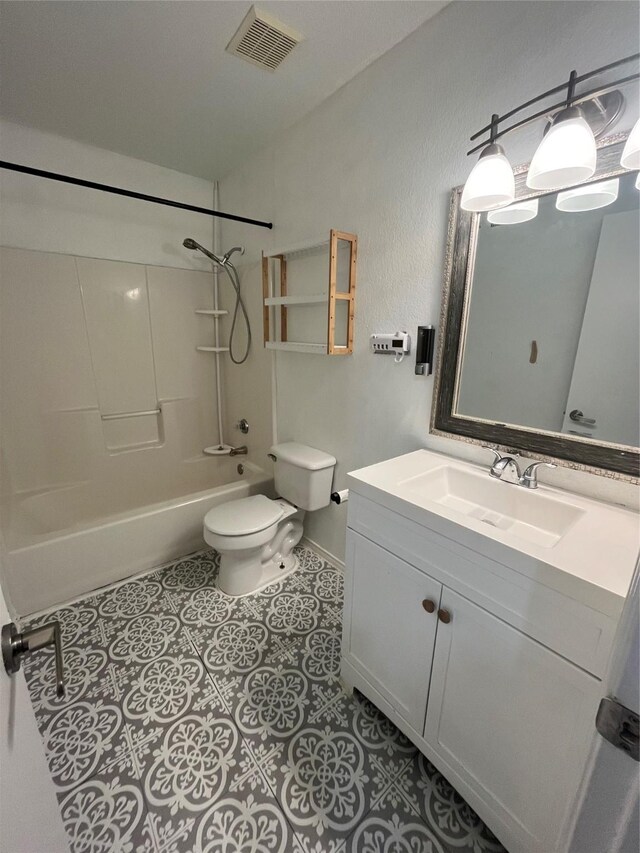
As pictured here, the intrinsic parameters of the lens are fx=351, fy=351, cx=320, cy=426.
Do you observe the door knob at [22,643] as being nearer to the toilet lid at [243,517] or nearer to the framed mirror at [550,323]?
the toilet lid at [243,517]

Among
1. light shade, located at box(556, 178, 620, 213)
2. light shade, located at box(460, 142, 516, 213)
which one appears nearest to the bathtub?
light shade, located at box(460, 142, 516, 213)

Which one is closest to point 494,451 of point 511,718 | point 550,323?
point 550,323

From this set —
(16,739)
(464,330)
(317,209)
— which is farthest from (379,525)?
(317,209)

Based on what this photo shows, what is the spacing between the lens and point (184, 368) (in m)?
2.68

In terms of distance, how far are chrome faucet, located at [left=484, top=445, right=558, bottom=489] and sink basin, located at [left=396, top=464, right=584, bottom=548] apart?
20 mm

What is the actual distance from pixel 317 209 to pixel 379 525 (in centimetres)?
162

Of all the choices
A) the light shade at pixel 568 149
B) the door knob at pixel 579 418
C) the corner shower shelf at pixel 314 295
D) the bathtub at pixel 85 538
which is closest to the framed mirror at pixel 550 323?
the door knob at pixel 579 418

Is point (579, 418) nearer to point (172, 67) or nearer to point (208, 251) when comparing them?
point (172, 67)

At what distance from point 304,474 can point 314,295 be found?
945 mm

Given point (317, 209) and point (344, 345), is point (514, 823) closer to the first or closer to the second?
point (344, 345)

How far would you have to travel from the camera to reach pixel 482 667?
0.90 metres

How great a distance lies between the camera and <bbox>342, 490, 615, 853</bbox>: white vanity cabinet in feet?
2.45

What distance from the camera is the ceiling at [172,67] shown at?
123 centimetres

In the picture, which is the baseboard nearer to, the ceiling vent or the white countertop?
the white countertop
